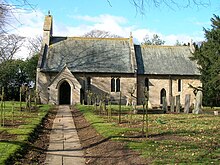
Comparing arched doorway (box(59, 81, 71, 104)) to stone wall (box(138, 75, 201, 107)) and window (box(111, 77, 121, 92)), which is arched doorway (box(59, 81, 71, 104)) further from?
stone wall (box(138, 75, 201, 107))

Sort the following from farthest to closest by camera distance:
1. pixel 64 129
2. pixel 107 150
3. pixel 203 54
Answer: pixel 203 54 → pixel 64 129 → pixel 107 150

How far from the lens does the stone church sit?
3991cm

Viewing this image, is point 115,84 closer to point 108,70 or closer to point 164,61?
point 108,70

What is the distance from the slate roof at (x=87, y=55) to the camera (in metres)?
40.8

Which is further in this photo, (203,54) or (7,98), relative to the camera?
(7,98)

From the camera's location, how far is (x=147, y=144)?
34.6ft

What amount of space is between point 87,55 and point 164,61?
425 inches

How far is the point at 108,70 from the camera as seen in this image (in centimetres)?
4091

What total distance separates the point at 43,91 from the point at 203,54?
66.2 ft

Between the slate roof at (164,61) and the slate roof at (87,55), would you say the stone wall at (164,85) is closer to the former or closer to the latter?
the slate roof at (164,61)

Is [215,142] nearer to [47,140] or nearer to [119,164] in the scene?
[119,164]

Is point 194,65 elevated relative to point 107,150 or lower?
elevated

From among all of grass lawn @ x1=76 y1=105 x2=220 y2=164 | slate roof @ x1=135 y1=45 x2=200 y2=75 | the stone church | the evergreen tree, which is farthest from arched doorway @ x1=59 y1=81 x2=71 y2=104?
grass lawn @ x1=76 y1=105 x2=220 y2=164

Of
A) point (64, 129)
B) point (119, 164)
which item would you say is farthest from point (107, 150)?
point (64, 129)
